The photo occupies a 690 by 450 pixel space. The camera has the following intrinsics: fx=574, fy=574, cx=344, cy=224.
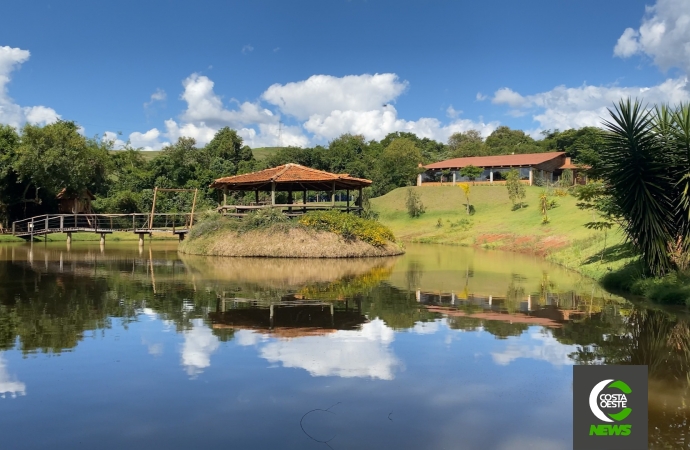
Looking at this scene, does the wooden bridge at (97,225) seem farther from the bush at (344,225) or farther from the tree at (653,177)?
the tree at (653,177)

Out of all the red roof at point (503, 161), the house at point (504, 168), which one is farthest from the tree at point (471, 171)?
the red roof at point (503, 161)

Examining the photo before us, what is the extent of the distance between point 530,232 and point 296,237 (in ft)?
55.4

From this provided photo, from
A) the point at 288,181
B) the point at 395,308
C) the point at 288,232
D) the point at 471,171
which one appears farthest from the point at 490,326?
the point at 471,171

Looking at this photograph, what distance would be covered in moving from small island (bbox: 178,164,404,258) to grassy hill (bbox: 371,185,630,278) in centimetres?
870

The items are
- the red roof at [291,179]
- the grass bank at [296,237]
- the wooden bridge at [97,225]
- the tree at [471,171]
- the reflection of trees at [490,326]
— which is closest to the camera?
the reflection of trees at [490,326]

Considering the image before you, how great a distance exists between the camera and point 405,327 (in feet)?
36.3

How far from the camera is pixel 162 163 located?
53562 millimetres

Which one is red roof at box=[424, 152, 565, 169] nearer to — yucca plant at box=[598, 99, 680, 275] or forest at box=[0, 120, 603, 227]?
forest at box=[0, 120, 603, 227]

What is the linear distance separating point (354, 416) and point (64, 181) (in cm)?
3868

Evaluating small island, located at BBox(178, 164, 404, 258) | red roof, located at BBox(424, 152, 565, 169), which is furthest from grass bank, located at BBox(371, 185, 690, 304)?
small island, located at BBox(178, 164, 404, 258)

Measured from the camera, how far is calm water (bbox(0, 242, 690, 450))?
5.87 metres

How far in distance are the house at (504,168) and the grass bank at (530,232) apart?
4177 mm

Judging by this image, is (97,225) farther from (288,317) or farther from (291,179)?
(288,317)

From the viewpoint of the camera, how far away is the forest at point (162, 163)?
38031 millimetres
